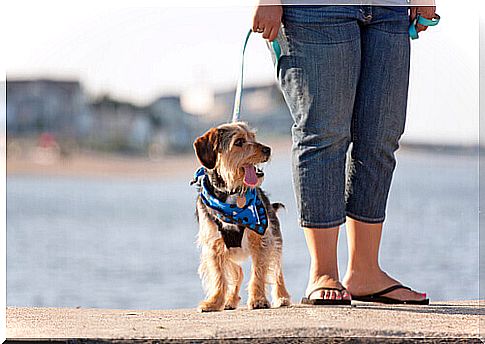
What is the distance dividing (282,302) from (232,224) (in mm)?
324

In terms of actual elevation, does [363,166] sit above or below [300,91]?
below

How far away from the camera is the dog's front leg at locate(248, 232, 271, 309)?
2717 millimetres

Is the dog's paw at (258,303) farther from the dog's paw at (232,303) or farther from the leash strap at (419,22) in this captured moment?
the leash strap at (419,22)

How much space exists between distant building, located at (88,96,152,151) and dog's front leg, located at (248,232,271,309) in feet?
13.1

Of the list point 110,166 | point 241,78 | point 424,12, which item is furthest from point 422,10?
point 110,166

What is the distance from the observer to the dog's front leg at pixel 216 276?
2695 mm

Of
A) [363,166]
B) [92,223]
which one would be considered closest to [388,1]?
[363,166]

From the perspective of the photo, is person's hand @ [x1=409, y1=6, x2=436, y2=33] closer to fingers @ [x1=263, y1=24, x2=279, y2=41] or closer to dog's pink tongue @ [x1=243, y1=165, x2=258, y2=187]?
fingers @ [x1=263, y1=24, x2=279, y2=41]

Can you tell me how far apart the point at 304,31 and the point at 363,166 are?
1.53 ft

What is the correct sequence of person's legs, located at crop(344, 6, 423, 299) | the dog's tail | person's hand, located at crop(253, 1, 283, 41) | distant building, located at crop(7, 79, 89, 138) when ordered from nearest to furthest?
person's hand, located at crop(253, 1, 283, 41) → person's legs, located at crop(344, 6, 423, 299) → the dog's tail → distant building, located at crop(7, 79, 89, 138)

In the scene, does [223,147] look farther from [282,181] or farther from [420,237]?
[420,237]

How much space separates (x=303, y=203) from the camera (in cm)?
262

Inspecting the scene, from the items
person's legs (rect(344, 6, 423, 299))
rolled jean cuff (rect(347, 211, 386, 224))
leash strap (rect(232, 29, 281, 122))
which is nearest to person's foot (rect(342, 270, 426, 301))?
person's legs (rect(344, 6, 423, 299))

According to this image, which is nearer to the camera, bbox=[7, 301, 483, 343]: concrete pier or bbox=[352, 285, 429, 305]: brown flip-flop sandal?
bbox=[7, 301, 483, 343]: concrete pier
